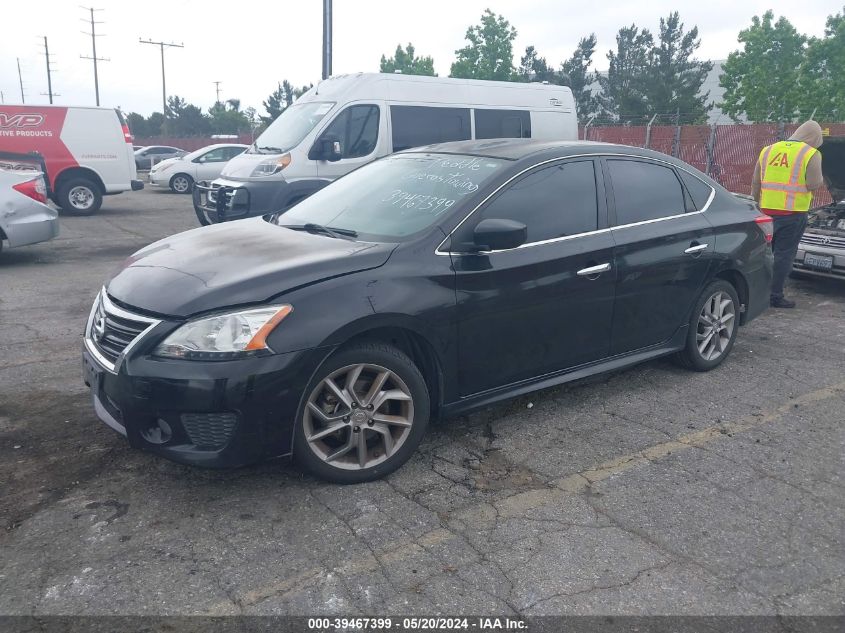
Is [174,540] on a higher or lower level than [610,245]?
lower

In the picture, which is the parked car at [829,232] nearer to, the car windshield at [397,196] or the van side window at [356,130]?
the car windshield at [397,196]

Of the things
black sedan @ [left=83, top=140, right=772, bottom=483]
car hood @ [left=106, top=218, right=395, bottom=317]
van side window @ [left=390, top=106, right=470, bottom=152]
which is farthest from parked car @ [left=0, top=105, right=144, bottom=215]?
car hood @ [left=106, top=218, right=395, bottom=317]

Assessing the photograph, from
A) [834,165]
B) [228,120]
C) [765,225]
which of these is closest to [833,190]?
[834,165]

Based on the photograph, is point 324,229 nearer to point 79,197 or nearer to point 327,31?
point 79,197

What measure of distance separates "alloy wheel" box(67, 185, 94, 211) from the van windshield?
22.0 feet

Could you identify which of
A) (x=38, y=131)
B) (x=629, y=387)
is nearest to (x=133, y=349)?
(x=629, y=387)

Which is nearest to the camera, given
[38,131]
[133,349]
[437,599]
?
[437,599]

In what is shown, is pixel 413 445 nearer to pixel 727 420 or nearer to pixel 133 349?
pixel 133 349

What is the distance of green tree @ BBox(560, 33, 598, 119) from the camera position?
A: 50812mm

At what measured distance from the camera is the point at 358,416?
3.45 metres

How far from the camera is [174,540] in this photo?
9.97 ft

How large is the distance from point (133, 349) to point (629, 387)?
3.23m

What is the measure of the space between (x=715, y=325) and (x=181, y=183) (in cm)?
1899

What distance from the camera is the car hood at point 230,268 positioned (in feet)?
10.7
